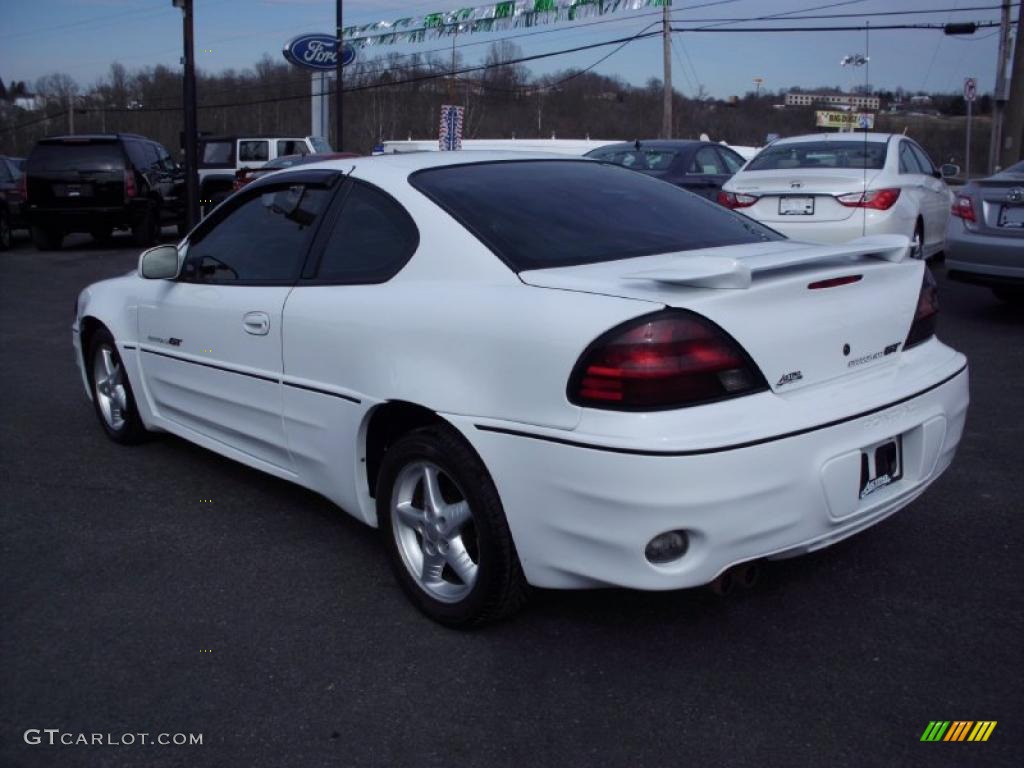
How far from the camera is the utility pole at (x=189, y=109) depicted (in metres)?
17.8

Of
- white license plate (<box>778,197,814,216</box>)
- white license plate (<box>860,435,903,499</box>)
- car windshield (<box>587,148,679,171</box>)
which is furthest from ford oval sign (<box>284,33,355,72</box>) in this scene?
white license plate (<box>860,435,903,499</box>)

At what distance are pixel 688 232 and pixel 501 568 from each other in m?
1.43

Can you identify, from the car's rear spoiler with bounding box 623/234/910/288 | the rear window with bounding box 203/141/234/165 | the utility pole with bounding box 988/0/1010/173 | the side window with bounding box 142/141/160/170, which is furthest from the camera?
the rear window with bounding box 203/141/234/165

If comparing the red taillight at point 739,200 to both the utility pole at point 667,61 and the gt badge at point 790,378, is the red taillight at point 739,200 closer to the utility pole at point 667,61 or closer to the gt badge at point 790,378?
the gt badge at point 790,378

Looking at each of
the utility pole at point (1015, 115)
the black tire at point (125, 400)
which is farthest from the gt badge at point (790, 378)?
the utility pole at point (1015, 115)

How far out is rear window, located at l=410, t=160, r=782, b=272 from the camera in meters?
3.27

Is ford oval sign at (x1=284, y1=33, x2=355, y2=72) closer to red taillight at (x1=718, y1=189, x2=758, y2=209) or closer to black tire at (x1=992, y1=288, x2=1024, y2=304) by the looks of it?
red taillight at (x1=718, y1=189, x2=758, y2=209)

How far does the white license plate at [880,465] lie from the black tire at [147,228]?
51.3 ft

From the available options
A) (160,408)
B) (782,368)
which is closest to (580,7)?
(160,408)

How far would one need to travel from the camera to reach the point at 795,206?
29.4ft

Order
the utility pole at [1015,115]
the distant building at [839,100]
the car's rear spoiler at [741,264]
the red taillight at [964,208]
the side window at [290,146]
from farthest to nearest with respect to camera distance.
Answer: the side window at [290,146]
the utility pole at [1015,115]
the red taillight at [964,208]
the distant building at [839,100]
the car's rear spoiler at [741,264]

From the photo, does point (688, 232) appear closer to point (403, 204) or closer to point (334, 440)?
point (403, 204)

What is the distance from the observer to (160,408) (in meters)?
4.88

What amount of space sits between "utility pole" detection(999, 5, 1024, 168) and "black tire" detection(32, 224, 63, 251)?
16.6 meters
